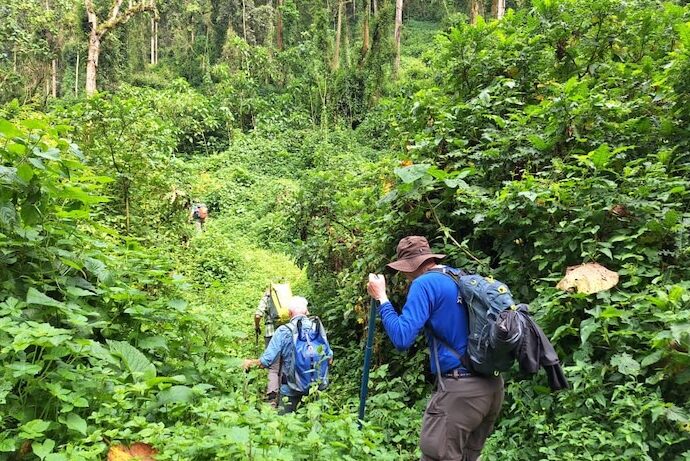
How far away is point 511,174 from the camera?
196 inches

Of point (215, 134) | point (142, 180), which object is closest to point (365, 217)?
point (142, 180)

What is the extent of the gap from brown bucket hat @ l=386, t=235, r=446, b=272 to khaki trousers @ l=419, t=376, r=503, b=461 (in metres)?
0.78

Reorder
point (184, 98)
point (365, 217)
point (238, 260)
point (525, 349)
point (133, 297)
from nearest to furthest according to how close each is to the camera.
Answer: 1. point (525, 349)
2. point (133, 297)
3. point (365, 217)
4. point (238, 260)
5. point (184, 98)

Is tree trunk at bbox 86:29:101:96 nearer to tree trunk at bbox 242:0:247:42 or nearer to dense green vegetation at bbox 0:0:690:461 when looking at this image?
dense green vegetation at bbox 0:0:690:461

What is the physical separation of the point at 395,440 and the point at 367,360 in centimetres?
68

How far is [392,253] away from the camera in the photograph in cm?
533

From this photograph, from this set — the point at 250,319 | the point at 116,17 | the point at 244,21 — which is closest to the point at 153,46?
the point at 244,21

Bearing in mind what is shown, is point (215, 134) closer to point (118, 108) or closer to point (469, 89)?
point (118, 108)

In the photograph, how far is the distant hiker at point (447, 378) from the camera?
9.79ft

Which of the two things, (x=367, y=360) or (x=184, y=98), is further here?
(x=184, y=98)

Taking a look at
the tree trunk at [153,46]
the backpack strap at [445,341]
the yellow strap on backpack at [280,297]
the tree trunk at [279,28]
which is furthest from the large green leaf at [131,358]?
the tree trunk at [153,46]

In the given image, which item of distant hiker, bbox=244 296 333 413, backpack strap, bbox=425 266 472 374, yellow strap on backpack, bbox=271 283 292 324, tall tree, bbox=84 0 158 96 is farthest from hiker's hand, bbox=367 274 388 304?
tall tree, bbox=84 0 158 96

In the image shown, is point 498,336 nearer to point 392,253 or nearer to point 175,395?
point 175,395

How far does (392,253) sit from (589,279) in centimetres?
212
